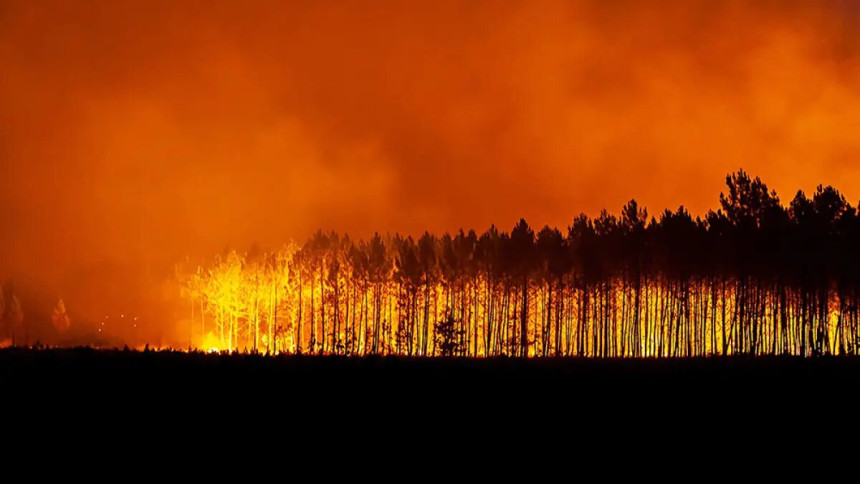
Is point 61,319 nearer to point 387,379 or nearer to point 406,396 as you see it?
point 387,379

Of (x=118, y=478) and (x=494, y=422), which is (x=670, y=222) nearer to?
(x=494, y=422)

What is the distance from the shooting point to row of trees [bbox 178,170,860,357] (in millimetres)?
58000

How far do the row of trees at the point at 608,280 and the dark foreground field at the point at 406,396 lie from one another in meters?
18.9

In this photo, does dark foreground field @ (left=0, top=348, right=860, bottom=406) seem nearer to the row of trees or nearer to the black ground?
the black ground

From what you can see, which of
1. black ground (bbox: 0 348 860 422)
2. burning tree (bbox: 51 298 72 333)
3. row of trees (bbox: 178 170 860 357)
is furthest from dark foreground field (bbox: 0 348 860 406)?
burning tree (bbox: 51 298 72 333)

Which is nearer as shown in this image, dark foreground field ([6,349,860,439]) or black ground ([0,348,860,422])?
dark foreground field ([6,349,860,439])

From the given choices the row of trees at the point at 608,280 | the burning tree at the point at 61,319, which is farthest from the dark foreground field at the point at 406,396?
the burning tree at the point at 61,319

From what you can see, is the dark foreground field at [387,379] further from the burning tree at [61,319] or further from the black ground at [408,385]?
the burning tree at [61,319]

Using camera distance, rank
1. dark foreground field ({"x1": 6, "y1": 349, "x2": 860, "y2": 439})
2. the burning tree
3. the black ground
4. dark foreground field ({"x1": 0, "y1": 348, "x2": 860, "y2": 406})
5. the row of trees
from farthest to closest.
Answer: the burning tree
the row of trees
dark foreground field ({"x1": 0, "y1": 348, "x2": 860, "y2": 406})
the black ground
dark foreground field ({"x1": 6, "y1": 349, "x2": 860, "y2": 439})

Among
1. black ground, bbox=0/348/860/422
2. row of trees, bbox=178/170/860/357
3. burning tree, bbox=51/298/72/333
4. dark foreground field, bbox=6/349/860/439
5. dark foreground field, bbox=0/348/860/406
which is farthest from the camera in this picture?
burning tree, bbox=51/298/72/333

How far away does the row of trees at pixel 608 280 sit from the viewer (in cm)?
5800

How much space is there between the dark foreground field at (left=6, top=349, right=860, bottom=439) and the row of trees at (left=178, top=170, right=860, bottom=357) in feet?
61.9

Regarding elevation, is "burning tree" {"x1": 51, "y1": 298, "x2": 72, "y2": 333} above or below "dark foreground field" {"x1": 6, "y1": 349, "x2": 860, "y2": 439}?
above

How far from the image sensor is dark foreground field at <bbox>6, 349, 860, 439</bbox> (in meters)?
18.2
